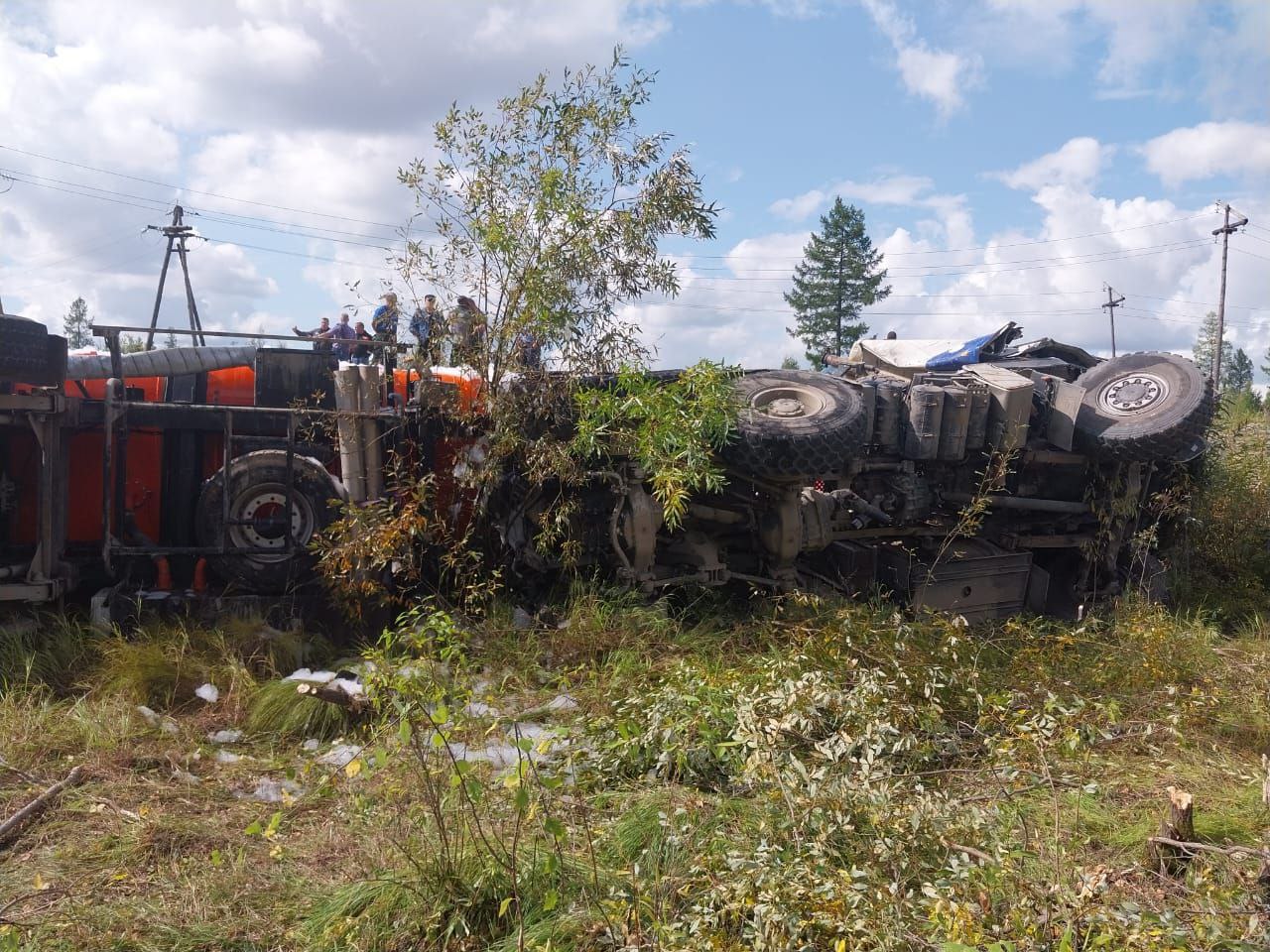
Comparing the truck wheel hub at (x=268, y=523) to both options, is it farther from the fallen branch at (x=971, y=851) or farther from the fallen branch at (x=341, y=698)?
the fallen branch at (x=971, y=851)

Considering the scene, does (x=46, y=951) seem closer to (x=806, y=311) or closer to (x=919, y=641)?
(x=919, y=641)

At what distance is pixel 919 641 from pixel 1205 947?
9.90 feet

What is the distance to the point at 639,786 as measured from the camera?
419cm

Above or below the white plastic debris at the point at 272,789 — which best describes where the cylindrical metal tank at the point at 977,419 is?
above

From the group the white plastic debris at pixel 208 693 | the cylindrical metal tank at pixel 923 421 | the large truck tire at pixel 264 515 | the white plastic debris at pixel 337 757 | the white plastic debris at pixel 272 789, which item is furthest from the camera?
the cylindrical metal tank at pixel 923 421

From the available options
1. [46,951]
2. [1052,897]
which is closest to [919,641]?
[1052,897]

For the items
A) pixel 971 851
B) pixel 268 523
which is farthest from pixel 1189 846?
pixel 268 523

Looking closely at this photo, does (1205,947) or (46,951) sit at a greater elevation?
(1205,947)

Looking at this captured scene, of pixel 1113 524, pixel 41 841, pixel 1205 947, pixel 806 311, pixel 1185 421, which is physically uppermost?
pixel 806 311

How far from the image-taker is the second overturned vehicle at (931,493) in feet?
21.9

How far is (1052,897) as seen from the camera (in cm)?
280

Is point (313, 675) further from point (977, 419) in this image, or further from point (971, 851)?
point (977, 419)

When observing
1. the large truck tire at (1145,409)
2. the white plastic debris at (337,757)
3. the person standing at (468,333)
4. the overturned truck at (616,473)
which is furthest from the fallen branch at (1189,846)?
the large truck tire at (1145,409)

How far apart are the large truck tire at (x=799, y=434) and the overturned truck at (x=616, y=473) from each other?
0.05ft
